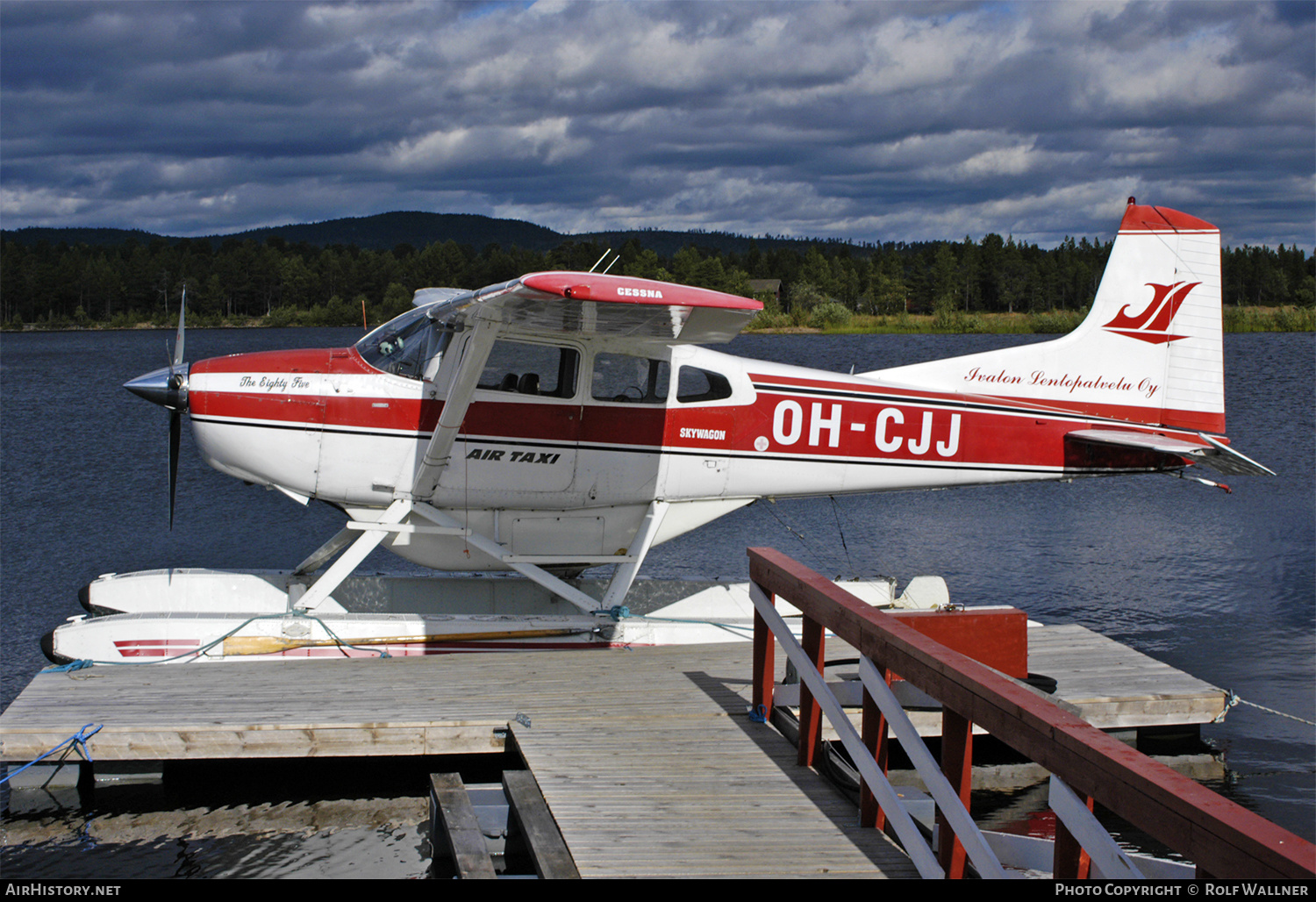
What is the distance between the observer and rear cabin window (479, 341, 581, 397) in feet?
23.4

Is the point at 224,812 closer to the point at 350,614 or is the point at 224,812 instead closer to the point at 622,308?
the point at 350,614

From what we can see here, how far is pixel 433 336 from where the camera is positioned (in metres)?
7.14

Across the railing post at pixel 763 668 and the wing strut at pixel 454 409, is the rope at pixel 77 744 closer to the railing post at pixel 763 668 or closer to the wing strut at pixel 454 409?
the wing strut at pixel 454 409

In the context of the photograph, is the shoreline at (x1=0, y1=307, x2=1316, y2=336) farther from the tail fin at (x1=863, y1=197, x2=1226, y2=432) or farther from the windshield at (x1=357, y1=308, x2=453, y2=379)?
the windshield at (x1=357, y1=308, x2=453, y2=379)

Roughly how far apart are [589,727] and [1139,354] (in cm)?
528

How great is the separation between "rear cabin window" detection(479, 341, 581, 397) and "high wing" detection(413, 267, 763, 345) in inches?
6.4

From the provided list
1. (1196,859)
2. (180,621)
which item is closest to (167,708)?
(180,621)

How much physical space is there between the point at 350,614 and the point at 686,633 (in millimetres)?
2232

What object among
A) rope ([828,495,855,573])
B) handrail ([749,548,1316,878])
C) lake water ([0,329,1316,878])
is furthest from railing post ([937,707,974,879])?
rope ([828,495,855,573])

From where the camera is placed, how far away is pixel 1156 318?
8023 mm

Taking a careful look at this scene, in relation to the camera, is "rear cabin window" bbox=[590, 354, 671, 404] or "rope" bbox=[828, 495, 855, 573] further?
"rope" bbox=[828, 495, 855, 573]

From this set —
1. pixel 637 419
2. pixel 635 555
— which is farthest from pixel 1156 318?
pixel 635 555

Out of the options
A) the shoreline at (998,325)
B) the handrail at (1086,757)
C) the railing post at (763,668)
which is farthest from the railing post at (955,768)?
the shoreline at (998,325)

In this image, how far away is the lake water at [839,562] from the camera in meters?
5.43
